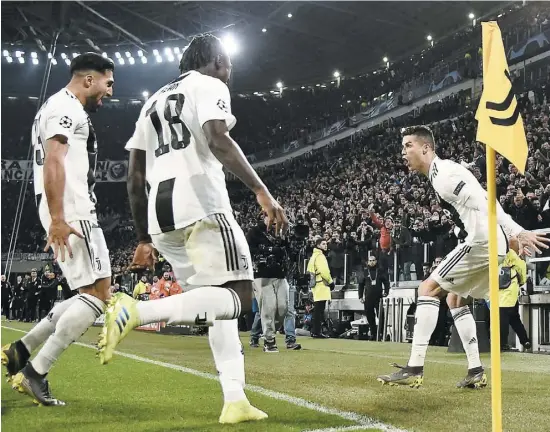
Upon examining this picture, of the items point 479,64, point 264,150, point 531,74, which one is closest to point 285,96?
point 264,150

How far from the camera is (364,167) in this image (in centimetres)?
2364

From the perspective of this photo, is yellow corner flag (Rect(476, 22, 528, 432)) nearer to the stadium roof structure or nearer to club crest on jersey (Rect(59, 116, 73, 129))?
club crest on jersey (Rect(59, 116, 73, 129))

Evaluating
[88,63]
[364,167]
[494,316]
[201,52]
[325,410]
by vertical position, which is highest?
[364,167]

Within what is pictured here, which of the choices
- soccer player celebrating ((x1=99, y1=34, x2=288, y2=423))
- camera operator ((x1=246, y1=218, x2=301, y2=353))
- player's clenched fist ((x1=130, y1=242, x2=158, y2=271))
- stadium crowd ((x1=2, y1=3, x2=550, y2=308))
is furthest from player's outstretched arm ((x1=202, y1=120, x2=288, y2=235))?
stadium crowd ((x1=2, y1=3, x2=550, y2=308))

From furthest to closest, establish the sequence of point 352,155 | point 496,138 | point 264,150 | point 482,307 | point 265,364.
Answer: point 264,150 → point 352,155 → point 482,307 → point 265,364 → point 496,138

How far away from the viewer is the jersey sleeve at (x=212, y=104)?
310 centimetres

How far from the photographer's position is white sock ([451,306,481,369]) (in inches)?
201

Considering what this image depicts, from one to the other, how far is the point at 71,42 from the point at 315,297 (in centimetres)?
2411

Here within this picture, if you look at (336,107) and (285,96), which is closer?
(336,107)

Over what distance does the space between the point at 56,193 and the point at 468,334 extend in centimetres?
340

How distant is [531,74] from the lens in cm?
1997

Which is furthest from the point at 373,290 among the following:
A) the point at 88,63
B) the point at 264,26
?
the point at 264,26

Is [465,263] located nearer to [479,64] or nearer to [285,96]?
[479,64]

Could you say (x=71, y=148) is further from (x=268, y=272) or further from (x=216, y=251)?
(x=268, y=272)
